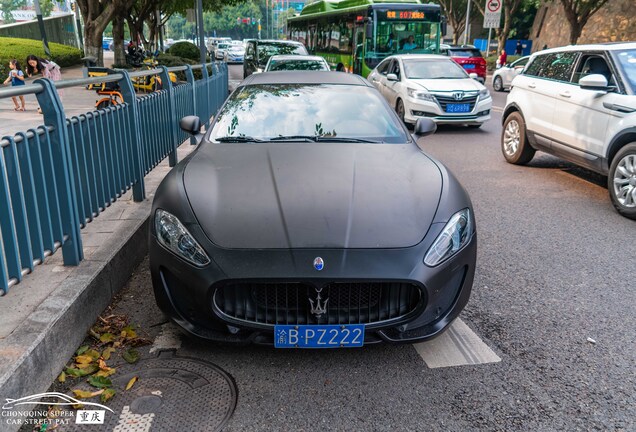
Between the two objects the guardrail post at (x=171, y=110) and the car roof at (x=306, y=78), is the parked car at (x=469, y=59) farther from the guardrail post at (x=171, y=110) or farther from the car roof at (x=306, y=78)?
the car roof at (x=306, y=78)

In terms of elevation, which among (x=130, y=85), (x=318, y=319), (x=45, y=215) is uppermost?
(x=130, y=85)

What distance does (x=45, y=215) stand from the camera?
126 inches

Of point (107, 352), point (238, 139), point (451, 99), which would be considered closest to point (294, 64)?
point (451, 99)

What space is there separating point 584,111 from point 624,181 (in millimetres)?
1156

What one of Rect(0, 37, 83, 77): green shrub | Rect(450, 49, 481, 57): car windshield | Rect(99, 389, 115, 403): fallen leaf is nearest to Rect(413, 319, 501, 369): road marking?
Rect(99, 389, 115, 403): fallen leaf

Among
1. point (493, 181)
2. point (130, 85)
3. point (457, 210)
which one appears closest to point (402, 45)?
point (493, 181)

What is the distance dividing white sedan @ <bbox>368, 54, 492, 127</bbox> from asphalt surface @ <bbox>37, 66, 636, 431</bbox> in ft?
21.6

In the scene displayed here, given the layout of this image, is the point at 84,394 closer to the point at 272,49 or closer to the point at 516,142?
the point at 516,142

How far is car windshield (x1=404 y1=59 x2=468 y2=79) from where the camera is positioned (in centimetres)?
1191

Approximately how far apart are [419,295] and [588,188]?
17.2 feet

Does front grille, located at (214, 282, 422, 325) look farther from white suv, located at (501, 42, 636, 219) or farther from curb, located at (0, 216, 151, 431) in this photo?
white suv, located at (501, 42, 636, 219)

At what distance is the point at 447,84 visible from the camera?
37.2 feet

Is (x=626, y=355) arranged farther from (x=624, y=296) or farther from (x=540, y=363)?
(x=624, y=296)

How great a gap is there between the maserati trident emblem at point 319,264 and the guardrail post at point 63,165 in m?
1.76
